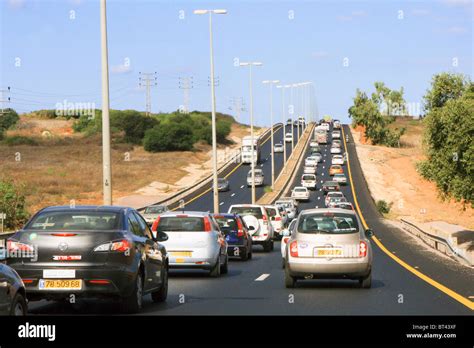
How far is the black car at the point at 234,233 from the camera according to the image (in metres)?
31.2

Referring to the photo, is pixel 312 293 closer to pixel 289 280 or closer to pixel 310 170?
pixel 289 280

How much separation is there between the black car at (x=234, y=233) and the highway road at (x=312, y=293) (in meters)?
0.44

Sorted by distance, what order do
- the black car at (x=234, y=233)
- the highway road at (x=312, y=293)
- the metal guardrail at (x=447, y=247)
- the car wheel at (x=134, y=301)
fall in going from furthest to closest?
1. the metal guardrail at (x=447, y=247)
2. the black car at (x=234, y=233)
3. the highway road at (x=312, y=293)
4. the car wheel at (x=134, y=301)

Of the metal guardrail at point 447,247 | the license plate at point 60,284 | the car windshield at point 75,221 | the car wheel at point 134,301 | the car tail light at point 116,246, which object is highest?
the car windshield at point 75,221

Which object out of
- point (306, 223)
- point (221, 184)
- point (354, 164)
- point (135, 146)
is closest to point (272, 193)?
point (221, 184)

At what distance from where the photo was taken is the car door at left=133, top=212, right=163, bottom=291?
644 inches

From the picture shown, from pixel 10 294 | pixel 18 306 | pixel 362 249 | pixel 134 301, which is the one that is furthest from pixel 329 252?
pixel 10 294

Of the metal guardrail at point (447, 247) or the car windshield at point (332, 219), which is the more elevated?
the car windshield at point (332, 219)

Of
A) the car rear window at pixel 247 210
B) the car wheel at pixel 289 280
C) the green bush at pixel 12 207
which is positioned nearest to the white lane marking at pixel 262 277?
the car wheel at pixel 289 280

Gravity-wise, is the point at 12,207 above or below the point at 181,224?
below

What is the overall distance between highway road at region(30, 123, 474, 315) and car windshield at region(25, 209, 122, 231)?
4.24ft

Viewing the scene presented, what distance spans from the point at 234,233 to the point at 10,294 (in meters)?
19.7

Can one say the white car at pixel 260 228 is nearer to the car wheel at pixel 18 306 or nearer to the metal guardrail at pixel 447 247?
the metal guardrail at pixel 447 247

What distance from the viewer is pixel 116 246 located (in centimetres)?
1502
